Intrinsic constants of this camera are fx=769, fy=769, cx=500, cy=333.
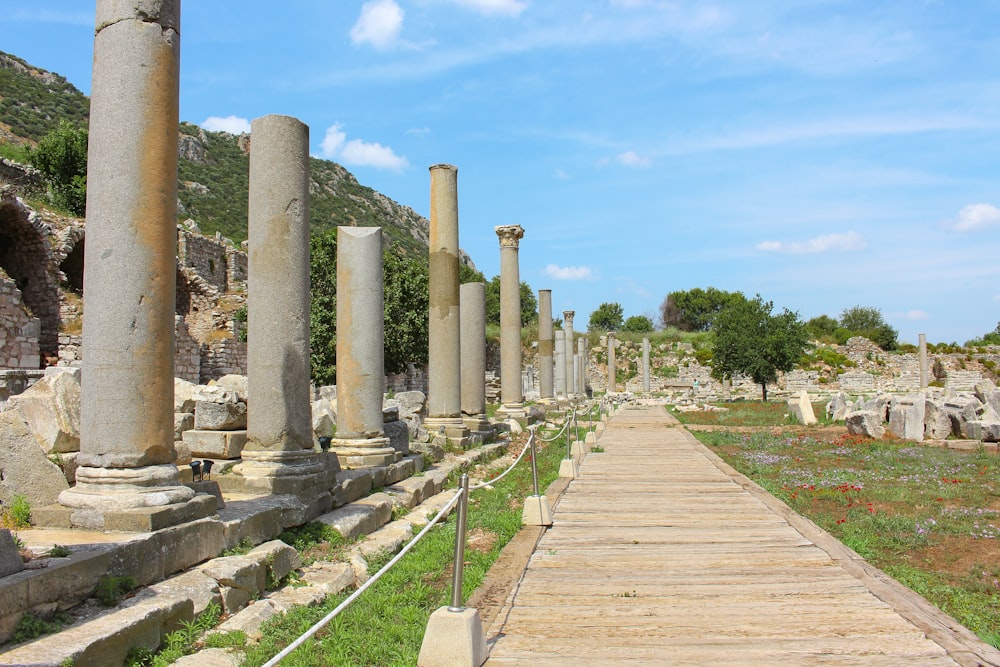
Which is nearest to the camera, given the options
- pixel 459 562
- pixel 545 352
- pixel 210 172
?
pixel 459 562

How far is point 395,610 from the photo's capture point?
567 centimetres

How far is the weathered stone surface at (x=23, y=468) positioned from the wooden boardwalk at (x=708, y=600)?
3.49m

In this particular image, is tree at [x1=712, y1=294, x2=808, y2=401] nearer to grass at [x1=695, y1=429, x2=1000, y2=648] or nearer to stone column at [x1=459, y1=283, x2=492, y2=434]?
grass at [x1=695, y1=429, x2=1000, y2=648]

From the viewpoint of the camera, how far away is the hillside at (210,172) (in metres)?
49.2

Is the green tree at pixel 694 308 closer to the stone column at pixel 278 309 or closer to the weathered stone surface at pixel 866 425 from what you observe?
the weathered stone surface at pixel 866 425

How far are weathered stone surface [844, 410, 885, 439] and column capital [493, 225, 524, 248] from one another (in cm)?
1014

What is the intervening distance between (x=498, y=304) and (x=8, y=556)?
7135 cm

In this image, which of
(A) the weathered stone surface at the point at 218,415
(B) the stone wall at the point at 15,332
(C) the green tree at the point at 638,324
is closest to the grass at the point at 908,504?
(A) the weathered stone surface at the point at 218,415

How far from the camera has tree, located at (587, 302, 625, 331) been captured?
97.4m

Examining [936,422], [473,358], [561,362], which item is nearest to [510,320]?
[473,358]

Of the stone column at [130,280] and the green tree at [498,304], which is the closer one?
the stone column at [130,280]

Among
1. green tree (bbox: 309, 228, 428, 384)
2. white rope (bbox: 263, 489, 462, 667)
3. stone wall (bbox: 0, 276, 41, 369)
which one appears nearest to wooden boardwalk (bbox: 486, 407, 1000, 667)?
white rope (bbox: 263, 489, 462, 667)

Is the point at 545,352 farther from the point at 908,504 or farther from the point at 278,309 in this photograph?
the point at 278,309

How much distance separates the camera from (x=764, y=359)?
123 ft
